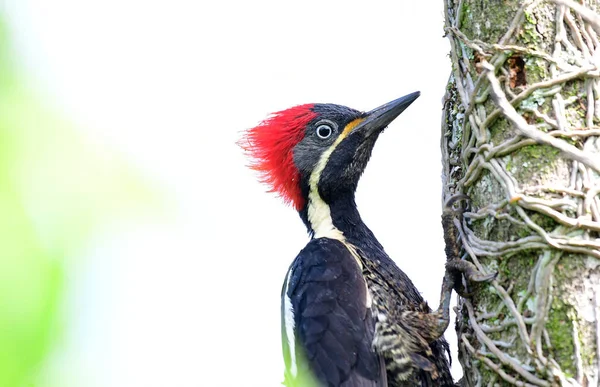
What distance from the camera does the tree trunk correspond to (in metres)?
2.25

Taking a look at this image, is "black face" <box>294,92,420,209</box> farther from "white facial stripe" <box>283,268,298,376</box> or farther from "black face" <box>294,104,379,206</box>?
"white facial stripe" <box>283,268,298,376</box>

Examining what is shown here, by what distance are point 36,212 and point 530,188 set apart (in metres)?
2.18

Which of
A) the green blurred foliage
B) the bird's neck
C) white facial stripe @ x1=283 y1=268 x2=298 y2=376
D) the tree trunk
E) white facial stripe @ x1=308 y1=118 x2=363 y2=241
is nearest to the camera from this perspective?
the green blurred foliage

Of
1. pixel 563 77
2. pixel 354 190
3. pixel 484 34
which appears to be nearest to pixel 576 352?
pixel 563 77

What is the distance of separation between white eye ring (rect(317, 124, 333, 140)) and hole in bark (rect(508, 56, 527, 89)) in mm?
1497

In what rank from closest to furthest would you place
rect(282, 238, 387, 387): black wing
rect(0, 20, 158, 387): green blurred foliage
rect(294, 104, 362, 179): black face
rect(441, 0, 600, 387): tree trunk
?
rect(0, 20, 158, 387): green blurred foliage < rect(441, 0, 600, 387): tree trunk < rect(282, 238, 387, 387): black wing < rect(294, 104, 362, 179): black face

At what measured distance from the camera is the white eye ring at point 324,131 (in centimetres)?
392

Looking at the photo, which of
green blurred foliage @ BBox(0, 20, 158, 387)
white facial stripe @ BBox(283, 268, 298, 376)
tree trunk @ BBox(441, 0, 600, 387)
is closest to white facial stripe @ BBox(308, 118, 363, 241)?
white facial stripe @ BBox(283, 268, 298, 376)

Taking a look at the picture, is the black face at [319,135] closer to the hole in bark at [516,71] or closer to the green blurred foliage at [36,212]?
the hole in bark at [516,71]

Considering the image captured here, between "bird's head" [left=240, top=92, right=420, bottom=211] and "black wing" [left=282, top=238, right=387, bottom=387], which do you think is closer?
"black wing" [left=282, top=238, right=387, bottom=387]

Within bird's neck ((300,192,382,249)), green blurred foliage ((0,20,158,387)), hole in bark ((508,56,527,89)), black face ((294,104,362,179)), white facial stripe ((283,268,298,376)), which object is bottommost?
white facial stripe ((283,268,298,376))

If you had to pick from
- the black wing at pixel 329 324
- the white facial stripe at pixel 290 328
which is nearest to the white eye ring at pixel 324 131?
the black wing at pixel 329 324

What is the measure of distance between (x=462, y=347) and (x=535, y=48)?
1.22m

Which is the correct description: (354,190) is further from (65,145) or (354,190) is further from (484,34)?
(65,145)
